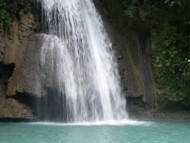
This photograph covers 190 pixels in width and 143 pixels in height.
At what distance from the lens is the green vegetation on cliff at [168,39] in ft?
43.7

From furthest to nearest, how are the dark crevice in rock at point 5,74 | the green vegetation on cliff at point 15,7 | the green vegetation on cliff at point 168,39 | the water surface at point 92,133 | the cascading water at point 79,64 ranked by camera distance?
the green vegetation on cliff at point 168,39, the green vegetation on cliff at point 15,7, the dark crevice in rock at point 5,74, the cascading water at point 79,64, the water surface at point 92,133

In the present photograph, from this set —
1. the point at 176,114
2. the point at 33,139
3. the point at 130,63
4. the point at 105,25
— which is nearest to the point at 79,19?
the point at 105,25

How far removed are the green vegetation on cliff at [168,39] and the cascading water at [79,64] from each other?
1.49 metres

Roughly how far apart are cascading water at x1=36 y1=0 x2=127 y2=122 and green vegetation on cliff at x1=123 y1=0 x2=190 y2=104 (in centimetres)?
149

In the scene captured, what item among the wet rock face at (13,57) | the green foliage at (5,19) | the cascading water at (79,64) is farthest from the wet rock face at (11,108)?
the green foliage at (5,19)

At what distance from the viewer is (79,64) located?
39.7 ft

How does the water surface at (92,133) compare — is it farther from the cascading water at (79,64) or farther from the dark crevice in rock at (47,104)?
the cascading water at (79,64)

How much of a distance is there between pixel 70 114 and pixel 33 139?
10.7 ft

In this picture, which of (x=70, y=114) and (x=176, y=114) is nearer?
(x=70, y=114)

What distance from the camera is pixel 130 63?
44.1 feet

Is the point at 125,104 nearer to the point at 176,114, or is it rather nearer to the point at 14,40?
the point at 176,114

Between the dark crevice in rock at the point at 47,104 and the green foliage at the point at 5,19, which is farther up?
the green foliage at the point at 5,19

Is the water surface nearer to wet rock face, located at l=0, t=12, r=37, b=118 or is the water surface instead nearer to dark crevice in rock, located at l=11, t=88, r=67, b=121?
dark crevice in rock, located at l=11, t=88, r=67, b=121

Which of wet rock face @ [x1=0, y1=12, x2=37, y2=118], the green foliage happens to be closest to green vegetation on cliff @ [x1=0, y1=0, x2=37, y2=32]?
the green foliage
